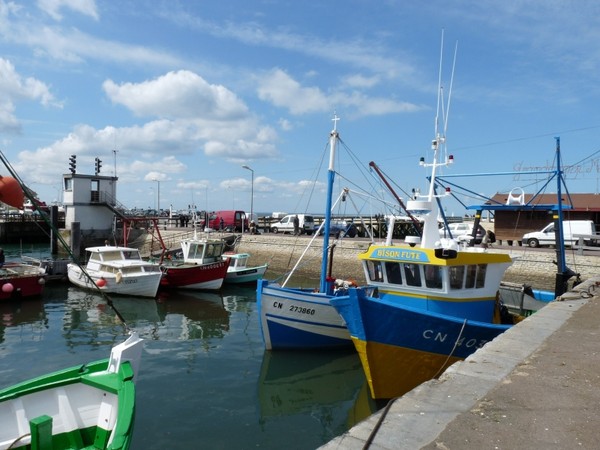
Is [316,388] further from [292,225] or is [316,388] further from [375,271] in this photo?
[292,225]

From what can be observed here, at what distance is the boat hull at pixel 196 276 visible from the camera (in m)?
22.9

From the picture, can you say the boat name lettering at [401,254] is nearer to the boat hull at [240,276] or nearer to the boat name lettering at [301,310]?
the boat name lettering at [301,310]

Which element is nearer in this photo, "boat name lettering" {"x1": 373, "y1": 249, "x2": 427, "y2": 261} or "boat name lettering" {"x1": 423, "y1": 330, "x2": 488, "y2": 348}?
"boat name lettering" {"x1": 423, "y1": 330, "x2": 488, "y2": 348}

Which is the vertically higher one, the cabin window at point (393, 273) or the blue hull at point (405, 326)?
the cabin window at point (393, 273)

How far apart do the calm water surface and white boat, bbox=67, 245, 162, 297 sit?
67.5 inches

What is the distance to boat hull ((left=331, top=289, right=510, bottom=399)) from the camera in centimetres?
904

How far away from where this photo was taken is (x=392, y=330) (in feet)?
30.0

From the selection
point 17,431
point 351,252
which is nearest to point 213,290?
point 351,252

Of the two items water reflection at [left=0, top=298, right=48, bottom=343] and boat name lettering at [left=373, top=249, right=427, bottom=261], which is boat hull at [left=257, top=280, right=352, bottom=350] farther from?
water reflection at [left=0, top=298, right=48, bottom=343]

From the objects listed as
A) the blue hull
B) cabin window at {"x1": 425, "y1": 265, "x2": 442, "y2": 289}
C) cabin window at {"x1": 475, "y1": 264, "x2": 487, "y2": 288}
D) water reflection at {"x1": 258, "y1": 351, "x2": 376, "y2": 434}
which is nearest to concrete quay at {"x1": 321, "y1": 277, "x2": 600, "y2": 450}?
the blue hull

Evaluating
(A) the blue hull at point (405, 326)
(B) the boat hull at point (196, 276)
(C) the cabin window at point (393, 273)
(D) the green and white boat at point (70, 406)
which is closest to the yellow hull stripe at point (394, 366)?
(A) the blue hull at point (405, 326)

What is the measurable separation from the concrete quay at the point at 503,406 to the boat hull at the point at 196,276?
56.3 feet

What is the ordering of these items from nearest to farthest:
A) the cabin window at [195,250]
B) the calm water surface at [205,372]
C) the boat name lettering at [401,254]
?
1. the calm water surface at [205,372]
2. the boat name lettering at [401,254]
3. the cabin window at [195,250]

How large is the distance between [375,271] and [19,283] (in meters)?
16.0
